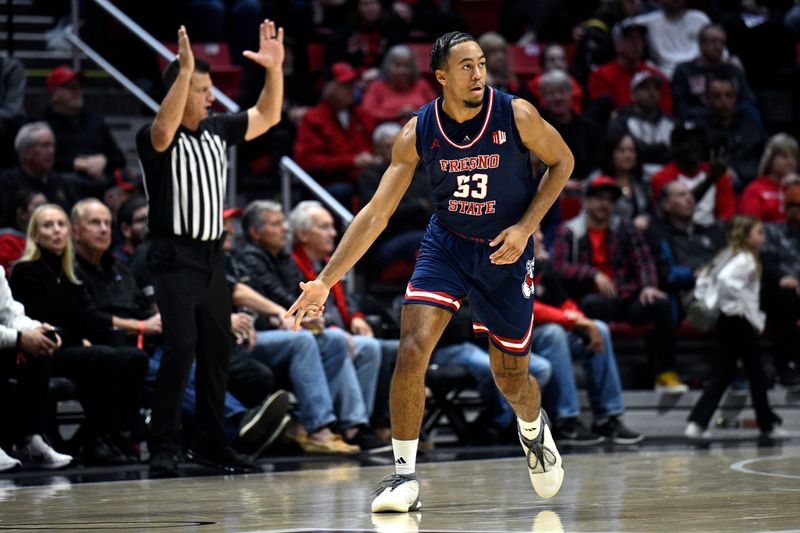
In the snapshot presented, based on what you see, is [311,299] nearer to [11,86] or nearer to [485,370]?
[485,370]

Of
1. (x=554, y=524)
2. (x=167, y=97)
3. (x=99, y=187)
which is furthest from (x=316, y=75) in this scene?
(x=554, y=524)

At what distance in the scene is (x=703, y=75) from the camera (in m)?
13.2

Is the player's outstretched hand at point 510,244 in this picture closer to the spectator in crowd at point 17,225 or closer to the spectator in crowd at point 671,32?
the spectator in crowd at point 17,225

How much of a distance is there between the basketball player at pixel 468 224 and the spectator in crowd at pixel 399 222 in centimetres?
436

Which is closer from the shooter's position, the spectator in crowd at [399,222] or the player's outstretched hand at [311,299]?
the player's outstretched hand at [311,299]

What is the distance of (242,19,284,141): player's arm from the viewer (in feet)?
24.6

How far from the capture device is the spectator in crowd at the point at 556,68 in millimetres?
12403

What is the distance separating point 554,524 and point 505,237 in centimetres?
117

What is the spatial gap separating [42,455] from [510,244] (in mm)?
3375

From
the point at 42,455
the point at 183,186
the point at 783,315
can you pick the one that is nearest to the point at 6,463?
the point at 42,455

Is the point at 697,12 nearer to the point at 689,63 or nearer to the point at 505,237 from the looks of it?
the point at 689,63

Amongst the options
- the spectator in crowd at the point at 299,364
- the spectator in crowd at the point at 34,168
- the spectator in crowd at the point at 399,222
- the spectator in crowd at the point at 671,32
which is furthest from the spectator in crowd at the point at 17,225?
the spectator in crowd at the point at 671,32

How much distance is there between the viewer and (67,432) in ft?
29.0

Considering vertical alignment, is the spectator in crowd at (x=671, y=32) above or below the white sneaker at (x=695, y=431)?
above
